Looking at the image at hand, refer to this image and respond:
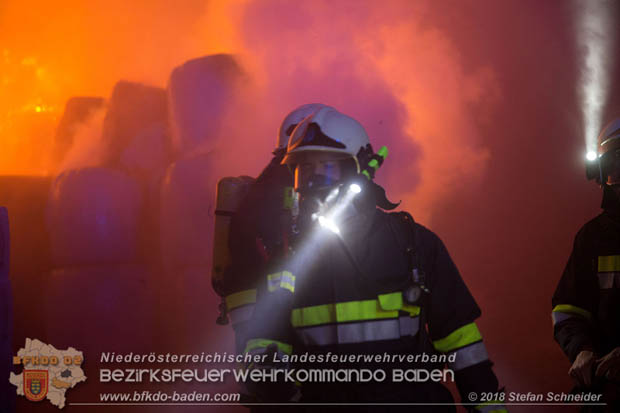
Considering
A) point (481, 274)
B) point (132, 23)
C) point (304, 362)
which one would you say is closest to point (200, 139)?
point (132, 23)

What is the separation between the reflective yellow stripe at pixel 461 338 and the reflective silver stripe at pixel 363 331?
0.13 m

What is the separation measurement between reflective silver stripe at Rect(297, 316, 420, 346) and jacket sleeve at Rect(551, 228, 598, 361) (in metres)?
0.96

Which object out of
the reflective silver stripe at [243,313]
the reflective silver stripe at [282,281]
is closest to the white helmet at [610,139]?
the reflective silver stripe at [282,281]

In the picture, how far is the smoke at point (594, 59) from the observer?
4285 millimetres

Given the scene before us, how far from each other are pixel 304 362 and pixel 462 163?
3.69m

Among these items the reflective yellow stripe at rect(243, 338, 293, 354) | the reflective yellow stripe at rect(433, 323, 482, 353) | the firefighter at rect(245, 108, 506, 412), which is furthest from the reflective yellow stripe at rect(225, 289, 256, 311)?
the reflective yellow stripe at rect(433, 323, 482, 353)

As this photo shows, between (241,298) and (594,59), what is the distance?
3.94 m

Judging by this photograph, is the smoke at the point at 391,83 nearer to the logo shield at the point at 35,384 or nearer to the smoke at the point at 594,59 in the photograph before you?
the smoke at the point at 594,59

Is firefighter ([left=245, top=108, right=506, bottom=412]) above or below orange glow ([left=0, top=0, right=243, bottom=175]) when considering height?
below

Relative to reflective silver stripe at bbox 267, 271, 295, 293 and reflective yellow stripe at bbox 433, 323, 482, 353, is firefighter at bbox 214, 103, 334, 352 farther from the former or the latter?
reflective yellow stripe at bbox 433, 323, 482, 353

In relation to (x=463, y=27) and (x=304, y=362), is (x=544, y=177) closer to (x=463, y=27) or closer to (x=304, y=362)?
(x=463, y=27)

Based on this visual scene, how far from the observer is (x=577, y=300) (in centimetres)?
234

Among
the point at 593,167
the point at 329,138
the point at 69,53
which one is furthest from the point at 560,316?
the point at 69,53

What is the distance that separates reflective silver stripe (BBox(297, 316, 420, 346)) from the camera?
177cm
